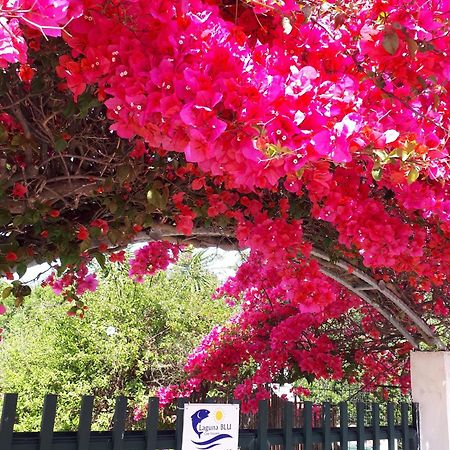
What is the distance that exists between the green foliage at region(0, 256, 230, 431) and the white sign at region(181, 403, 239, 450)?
542cm

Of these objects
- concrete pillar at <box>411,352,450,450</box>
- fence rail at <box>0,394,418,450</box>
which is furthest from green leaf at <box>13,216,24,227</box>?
concrete pillar at <box>411,352,450,450</box>

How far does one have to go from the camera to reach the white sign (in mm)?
2125

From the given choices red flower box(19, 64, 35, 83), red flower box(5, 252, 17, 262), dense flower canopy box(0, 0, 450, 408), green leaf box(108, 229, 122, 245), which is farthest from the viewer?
green leaf box(108, 229, 122, 245)

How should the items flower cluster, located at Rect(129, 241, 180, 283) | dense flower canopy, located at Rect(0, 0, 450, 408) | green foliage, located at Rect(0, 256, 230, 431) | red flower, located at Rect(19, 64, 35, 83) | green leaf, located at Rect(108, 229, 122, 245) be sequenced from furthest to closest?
1. green foliage, located at Rect(0, 256, 230, 431)
2. flower cluster, located at Rect(129, 241, 180, 283)
3. green leaf, located at Rect(108, 229, 122, 245)
4. red flower, located at Rect(19, 64, 35, 83)
5. dense flower canopy, located at Rect(0, 0, 450, 408)

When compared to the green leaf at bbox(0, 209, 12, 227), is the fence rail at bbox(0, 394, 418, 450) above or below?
below

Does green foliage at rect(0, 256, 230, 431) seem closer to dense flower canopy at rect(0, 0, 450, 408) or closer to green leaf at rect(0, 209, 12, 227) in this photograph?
dense flower canopy at rect(0, 0, 450, 408)

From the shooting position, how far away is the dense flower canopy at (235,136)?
1138mm

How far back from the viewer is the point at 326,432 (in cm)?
272

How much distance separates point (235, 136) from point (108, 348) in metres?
7.38

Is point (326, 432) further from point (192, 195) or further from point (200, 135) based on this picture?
point (200, 135)

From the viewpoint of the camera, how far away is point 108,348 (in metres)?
8.05

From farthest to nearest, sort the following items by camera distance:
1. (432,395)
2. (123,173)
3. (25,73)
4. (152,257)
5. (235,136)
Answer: (432,395) < (152,257) < (123,173) < (25,73) < (235,136)

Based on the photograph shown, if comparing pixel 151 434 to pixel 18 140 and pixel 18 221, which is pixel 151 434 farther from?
pixel 18 140

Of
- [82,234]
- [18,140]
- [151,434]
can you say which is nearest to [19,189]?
A: [18,140]
